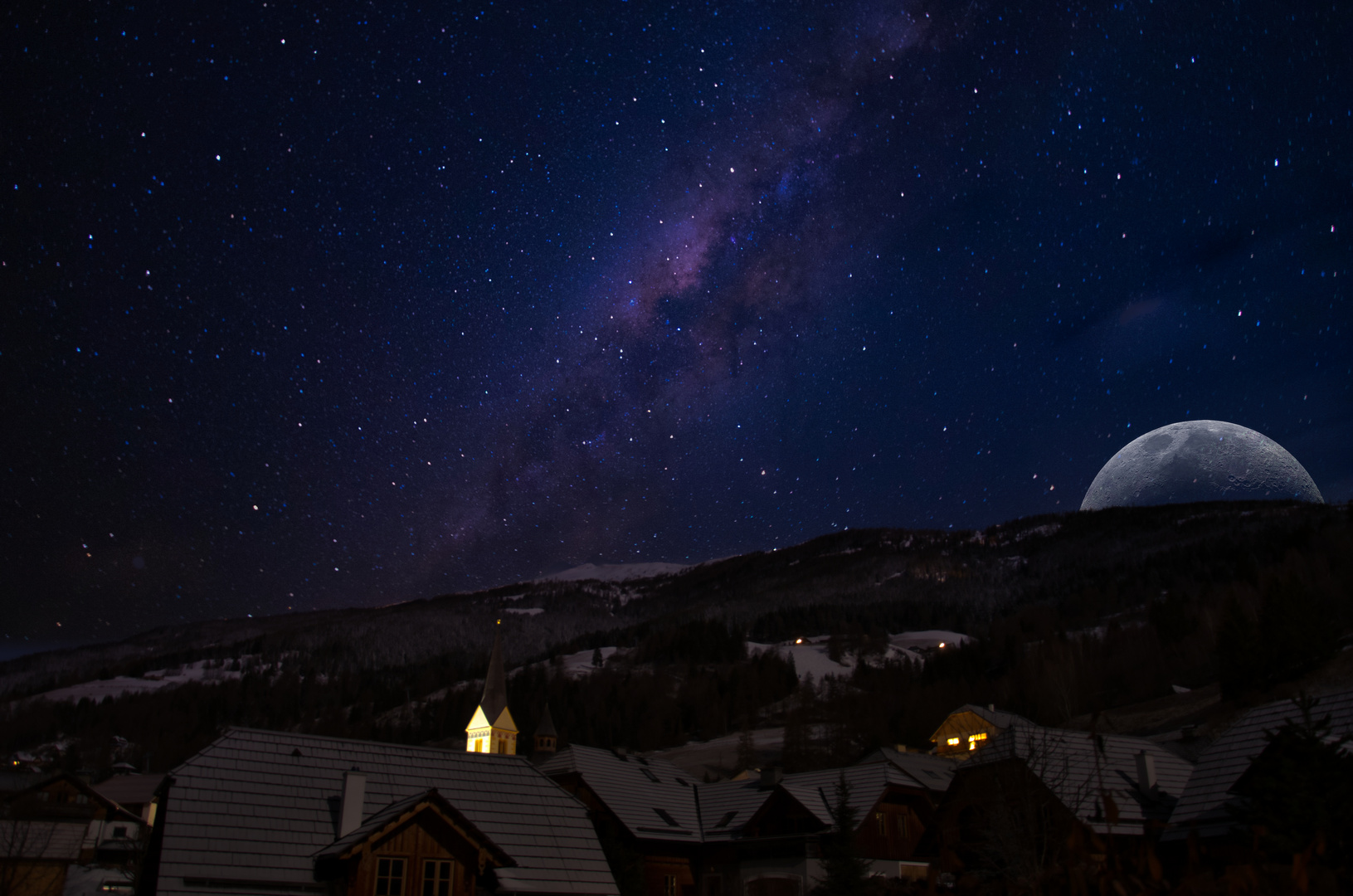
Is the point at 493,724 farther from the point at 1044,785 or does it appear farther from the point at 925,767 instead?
the point at 1044,785

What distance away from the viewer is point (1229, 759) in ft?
99.9

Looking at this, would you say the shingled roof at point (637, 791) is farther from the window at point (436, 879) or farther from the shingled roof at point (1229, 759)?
the shingled roof at point (1229, 759)

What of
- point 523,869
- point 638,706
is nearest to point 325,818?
point 523,869

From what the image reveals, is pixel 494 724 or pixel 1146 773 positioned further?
pixel 494 724

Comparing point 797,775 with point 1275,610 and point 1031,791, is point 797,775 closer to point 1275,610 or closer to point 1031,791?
point 1031,791

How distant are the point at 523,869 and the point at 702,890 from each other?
2047 cm

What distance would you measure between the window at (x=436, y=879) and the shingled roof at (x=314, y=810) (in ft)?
5.61

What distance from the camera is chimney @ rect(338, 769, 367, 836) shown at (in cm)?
2930

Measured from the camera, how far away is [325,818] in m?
29.5

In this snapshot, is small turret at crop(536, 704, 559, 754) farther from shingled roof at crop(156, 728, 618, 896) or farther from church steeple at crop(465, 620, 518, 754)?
shingled roof at crop(156, 728, 618, 896)

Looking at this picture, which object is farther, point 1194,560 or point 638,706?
point 1194,560

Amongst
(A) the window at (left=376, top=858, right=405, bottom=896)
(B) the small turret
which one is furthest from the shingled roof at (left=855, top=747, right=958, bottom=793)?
(B) the small turret

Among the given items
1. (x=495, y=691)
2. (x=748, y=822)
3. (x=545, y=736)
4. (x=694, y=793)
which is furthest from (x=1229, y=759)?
(x=495, y=691)

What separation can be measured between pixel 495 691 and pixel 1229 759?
2760 inches
